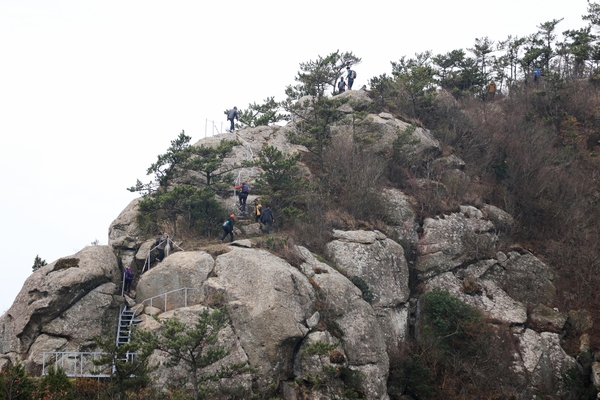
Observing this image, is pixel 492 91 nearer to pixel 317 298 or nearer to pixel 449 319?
pixel 449 319

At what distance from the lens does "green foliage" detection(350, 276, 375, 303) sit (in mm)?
26766

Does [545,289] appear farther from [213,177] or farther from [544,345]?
[213,177]

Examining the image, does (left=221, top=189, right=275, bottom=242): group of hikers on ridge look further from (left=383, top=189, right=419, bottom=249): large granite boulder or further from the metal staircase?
(left=383, top=189, right=419, bottom=249): large granite boulder

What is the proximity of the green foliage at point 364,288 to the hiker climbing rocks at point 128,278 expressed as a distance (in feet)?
32.6

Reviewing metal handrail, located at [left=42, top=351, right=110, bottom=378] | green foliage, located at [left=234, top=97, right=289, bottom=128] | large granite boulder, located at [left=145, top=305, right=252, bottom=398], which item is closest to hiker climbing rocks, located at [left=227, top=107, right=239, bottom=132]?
green foliage, located at [left=234, top=97, right=289, bottom=128]

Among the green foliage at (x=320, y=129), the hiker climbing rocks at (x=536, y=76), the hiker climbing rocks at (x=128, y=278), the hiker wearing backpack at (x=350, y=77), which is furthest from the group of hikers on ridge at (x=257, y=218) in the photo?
the hiker climbing rocks at (x=536, y=76)

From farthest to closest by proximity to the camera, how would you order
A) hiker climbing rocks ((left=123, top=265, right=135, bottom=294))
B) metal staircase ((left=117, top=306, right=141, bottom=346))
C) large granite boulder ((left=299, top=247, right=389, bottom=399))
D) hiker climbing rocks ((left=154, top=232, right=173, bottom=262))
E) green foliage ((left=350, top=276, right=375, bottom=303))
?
1. green foliage ((left=350, top=276, right=375, bottom=303))
2. hiker climbing rocks ((left=154, top=232, right=173, bottom=262))
3. hiker climbing rocks ((left=123, top=265, right=135, bottom=294))
4. large granite boulder ((left=299, top=247, right=389, bottom=399))
5. metal staircase ((left=117, top=306, right=141, bottom=346))

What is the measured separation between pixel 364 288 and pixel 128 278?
1056 centimetres

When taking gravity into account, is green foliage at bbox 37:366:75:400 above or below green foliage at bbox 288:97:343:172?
below

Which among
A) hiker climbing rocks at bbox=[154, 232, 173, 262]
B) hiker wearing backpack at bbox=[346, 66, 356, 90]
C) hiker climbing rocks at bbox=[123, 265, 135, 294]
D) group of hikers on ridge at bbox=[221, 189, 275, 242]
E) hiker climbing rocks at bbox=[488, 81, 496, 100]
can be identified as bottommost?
hiker climbing rocks at bbox=[123, 265, 135, 294]

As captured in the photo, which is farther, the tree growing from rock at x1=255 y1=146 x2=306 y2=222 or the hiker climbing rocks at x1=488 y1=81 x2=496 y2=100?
the hiker climbing rocks at x1=488 y1=81 x2=496 y2=100

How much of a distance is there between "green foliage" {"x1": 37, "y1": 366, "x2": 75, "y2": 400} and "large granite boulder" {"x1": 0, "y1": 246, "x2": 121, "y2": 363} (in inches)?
193

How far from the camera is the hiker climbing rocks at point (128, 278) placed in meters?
24.4

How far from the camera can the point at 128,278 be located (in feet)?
80.2
